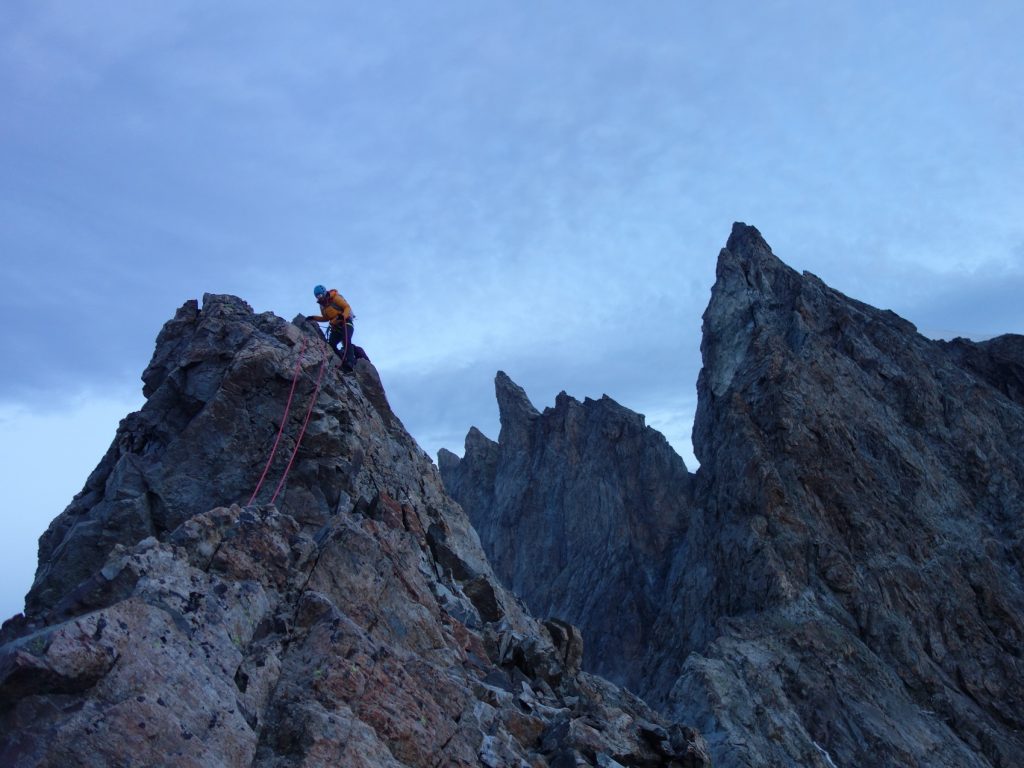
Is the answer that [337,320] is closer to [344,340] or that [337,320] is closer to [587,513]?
[344,340]

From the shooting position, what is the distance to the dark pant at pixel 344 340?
83.1 ft

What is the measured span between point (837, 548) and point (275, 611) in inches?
1669

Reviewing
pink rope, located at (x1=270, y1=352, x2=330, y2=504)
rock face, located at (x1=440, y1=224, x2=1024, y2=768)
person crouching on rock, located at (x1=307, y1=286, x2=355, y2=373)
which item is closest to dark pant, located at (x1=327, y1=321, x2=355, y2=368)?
person crouching on rock, located at (x1=307, y1=286, x2=355, y2=373)

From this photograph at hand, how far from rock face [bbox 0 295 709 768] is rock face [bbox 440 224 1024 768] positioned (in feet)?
69.1

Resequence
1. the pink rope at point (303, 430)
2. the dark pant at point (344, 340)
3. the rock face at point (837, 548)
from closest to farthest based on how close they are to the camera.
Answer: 1. the pink rope at point (303, 430)
2. the dark pant at point (344, 340)
3. the rock face at point (837, 548)

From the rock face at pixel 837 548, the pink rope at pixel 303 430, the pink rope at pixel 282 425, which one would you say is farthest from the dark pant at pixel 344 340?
the rock face at pixel 837 548

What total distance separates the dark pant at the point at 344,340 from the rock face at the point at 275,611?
61 cm

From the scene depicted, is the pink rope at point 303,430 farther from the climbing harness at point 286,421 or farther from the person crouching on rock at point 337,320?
the person crouching on rock at point 337,320

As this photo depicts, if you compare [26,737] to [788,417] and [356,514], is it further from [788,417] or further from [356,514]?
[788,417]

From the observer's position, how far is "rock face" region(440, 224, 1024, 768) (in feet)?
135

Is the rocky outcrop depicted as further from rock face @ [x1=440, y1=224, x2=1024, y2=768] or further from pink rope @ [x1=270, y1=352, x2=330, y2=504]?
pink rope @ [x1=270, y1=352, x2=330, y2=504]

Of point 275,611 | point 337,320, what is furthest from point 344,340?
point 275,611

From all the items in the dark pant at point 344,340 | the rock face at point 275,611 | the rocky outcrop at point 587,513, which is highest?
the rocky outcrop at point 587,513

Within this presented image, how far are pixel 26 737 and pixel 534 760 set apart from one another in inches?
319
